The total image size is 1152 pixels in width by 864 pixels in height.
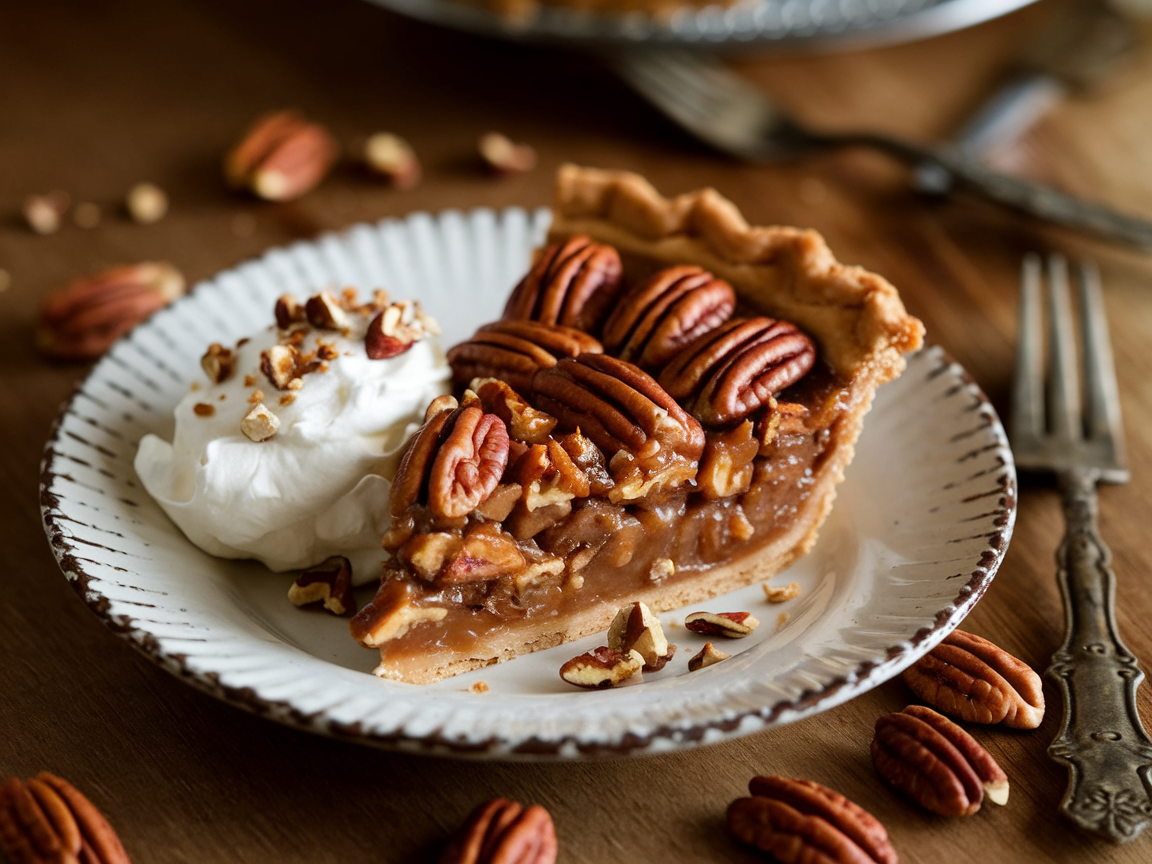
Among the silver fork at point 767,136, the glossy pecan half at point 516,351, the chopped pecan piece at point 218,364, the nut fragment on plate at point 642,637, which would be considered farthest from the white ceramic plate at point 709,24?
the nut fragment on plate at point 642,637

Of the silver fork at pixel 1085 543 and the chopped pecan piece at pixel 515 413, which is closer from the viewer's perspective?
the silver fork at pixel 1085 543

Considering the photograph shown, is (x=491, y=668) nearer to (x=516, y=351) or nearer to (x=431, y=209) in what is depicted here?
(x=516, y=351)

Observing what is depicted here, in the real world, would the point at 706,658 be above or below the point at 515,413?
below

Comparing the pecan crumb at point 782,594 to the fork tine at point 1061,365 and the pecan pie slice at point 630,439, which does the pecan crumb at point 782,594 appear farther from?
the fork tine at point 1061,365

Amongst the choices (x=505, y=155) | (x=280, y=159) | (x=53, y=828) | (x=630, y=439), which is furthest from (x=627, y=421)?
(x=280, y=159)

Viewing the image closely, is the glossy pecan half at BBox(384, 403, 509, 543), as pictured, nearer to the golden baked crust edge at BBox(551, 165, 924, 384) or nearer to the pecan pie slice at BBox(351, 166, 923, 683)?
the pecan pie slice at BBox(351, 166, 923, 683)

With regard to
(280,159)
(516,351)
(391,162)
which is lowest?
(516,351)
